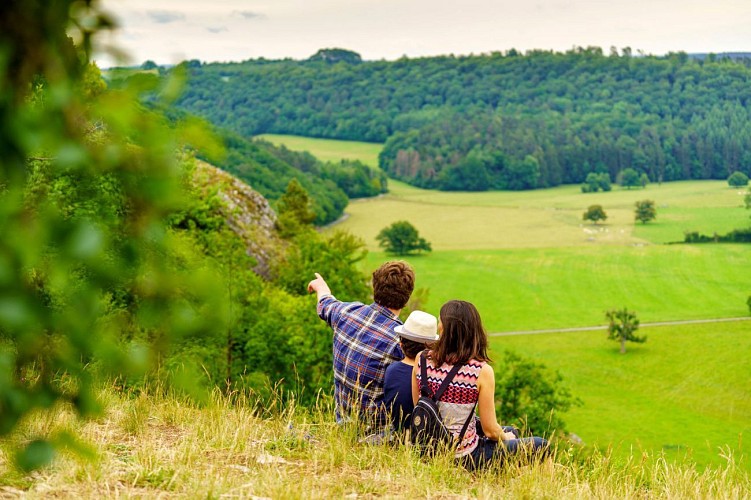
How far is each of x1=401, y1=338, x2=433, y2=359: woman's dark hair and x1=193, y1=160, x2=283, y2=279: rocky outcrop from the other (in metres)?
27.8

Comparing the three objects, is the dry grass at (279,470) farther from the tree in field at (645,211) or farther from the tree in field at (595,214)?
the tree in field at (645,211)

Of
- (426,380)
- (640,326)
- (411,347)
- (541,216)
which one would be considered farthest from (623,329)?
(541,216)

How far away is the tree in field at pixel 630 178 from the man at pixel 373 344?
190 m

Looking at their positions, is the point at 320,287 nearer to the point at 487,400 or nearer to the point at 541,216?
the point at 487,400

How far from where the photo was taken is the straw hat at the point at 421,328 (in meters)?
6.52

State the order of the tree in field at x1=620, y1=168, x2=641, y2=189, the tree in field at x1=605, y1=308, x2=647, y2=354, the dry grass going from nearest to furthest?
the dry grass → the tree in field at x1=605, y1=308, x2=647, y2=354 → the tree in field at x1=620, y1=168, x2=641, y2=189

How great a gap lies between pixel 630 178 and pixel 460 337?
626ft

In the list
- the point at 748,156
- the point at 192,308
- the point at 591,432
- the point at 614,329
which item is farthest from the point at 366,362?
the point at 748,156

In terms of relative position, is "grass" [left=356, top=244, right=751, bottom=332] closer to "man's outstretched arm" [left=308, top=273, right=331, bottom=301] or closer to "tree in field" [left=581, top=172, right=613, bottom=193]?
"tree in field" [left=581, top=172, right=613, bottom=193]

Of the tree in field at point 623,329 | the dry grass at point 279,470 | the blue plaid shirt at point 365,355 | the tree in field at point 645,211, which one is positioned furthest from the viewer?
the tree in field at point 645,211

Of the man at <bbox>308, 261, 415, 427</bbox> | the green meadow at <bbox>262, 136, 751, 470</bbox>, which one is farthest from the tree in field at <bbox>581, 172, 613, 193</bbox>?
the man at <bbox>308, 261, 415, 427</bbox>

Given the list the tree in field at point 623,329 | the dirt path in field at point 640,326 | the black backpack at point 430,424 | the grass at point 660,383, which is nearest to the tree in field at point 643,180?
the dirt path in field at point 640,326

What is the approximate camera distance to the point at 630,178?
187m

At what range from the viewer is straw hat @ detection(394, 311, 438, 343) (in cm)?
652
